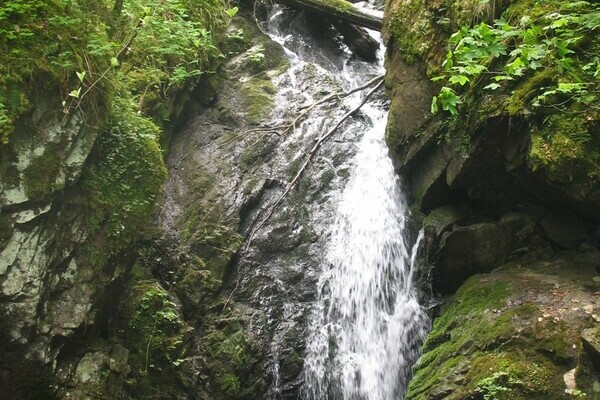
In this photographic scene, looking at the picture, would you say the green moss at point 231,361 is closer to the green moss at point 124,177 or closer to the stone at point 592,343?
the green moss at point 124,177

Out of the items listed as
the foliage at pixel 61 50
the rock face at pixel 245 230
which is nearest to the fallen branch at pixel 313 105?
the rock face at pixel 245 230

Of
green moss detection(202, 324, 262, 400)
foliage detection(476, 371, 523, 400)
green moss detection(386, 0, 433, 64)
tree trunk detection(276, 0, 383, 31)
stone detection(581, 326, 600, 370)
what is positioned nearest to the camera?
stone detection(581, 326, 600, 370)

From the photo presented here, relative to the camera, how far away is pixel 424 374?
4961 mm

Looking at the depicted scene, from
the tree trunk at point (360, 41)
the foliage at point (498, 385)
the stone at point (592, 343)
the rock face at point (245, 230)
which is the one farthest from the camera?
the tree trunk at point (360, 41)

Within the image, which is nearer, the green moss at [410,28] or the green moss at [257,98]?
the green moss at [410,28]

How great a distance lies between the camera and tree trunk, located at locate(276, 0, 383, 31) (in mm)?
10305

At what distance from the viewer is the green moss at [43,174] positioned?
4316mm

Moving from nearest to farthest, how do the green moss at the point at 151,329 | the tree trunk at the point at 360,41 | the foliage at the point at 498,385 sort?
the foliage at the point at 498,385
the green moss at the point at 151,329
the tree trunk at the point at 360,41

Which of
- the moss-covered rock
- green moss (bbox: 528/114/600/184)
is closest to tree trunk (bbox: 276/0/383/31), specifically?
green moss (bbox: 528/114/600/184)

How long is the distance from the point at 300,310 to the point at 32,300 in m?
3.38

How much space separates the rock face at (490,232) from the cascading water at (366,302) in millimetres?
522

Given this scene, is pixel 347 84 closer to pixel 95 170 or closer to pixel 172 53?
pixel 172 53

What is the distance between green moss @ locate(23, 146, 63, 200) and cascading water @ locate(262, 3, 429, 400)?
3355 mm

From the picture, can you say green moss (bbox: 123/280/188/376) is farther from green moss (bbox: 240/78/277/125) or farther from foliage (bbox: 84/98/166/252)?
green moss (bbox: 240/78/277/125)
